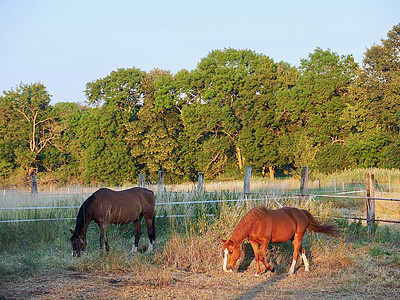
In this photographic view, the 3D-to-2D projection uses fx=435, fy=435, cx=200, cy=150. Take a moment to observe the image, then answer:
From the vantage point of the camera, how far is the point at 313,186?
2488cm

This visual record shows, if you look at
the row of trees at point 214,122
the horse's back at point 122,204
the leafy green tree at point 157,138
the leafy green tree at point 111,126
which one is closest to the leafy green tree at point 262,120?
the row of trees at point 214,122

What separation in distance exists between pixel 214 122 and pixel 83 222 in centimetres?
2966

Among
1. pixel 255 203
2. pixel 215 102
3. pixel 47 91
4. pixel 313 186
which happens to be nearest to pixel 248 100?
pixel 215 102

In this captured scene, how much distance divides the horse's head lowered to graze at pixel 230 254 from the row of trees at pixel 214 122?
89.5ft

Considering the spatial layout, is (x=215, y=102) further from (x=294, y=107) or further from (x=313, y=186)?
(x=313, y=186)

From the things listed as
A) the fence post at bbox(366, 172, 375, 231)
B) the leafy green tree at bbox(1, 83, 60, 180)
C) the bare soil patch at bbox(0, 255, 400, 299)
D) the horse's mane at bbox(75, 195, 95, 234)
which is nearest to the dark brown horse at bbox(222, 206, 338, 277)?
the bare soil patch at bbox(0, 255, 400, 299)

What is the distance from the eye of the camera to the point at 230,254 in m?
6.73

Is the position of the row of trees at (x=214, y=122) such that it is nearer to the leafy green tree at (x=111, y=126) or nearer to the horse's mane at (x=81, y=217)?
the leafy green tree at (x=111, y=126)

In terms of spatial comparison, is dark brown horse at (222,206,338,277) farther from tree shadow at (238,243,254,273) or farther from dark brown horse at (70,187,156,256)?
dark brown horse at (70,187,156,256)

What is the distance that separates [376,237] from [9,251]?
7.72 m

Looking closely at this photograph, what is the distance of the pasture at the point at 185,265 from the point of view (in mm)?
5816

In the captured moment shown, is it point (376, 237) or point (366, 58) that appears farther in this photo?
point (366, 58)

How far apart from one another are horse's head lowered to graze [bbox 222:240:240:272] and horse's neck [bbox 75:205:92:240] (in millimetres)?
2649

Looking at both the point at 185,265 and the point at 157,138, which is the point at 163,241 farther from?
the point at 157,138
